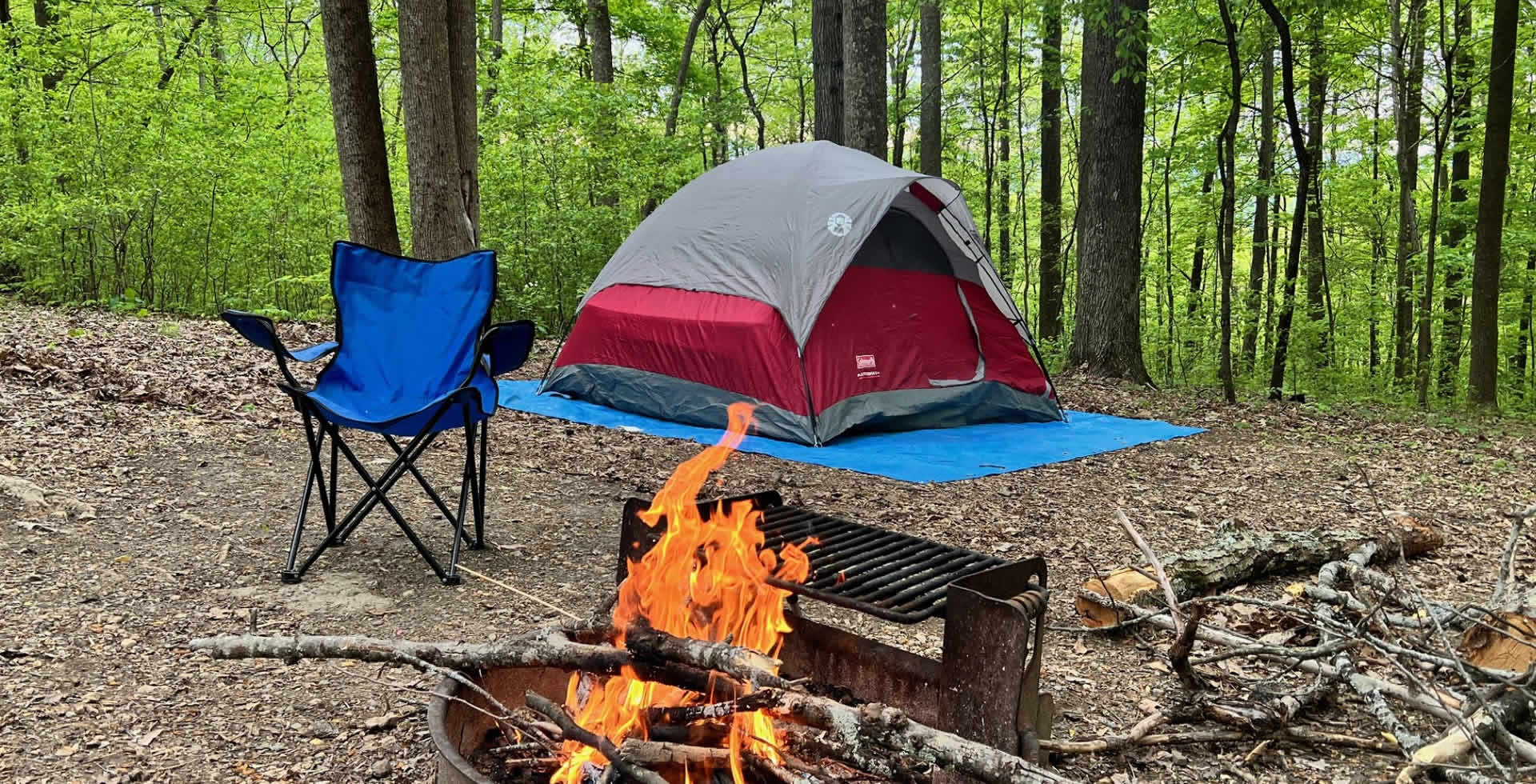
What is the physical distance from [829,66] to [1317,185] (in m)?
5.46

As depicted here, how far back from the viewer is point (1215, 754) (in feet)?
6.07

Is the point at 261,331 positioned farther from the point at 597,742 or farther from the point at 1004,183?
the point at 1004,183

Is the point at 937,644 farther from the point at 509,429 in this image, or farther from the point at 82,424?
the point at 82,424

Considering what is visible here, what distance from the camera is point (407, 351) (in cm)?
330

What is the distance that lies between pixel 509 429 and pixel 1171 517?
10.9 feet

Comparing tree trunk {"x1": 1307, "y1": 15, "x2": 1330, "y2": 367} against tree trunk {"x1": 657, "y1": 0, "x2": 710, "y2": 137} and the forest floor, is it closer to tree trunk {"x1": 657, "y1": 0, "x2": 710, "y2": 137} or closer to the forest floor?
the forest floor

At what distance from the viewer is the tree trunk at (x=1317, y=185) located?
8.91m

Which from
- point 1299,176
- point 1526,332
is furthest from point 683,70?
point 1526,332

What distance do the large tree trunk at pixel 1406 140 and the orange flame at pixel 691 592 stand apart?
28.8 feet

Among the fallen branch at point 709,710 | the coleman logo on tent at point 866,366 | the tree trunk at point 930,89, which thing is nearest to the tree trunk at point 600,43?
the tree trunk at point 930,89

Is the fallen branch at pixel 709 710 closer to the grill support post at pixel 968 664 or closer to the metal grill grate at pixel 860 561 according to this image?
the metal grill grate at pixel 860 561

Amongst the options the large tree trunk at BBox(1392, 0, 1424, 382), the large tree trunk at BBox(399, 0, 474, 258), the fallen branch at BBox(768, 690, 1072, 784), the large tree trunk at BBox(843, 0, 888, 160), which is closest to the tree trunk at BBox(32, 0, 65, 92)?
the large tree trunk at BBox(399, 0, 474, 258)

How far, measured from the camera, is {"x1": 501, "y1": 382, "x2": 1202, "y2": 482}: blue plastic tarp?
4.69 m

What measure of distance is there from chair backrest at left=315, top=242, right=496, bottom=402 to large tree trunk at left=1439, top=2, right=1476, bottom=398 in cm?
832
